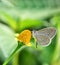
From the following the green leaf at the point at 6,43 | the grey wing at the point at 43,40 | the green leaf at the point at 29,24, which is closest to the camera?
the grey wing at the point at 43,40

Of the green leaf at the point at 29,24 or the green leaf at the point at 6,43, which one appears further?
the green leaf at the point at 29,24

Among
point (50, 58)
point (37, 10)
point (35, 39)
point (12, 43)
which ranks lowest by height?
point (37, 10)

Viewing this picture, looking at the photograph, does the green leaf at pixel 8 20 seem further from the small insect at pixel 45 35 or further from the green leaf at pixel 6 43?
the small insect at pixel 45 35

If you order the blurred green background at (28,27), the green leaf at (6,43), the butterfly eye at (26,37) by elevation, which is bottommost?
the blurred green background at (28,27)

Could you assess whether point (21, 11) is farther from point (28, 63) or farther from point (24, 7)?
point (28, 63)

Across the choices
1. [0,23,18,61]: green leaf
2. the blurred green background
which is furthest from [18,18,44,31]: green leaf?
[0,23,18,61]: green leaf

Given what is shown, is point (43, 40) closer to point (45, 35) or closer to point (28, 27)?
point (45, 35)

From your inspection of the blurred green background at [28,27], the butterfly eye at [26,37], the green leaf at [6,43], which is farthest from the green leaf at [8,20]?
the butterfly eye at [26,37]

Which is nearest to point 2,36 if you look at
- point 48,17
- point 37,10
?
point 48,17
